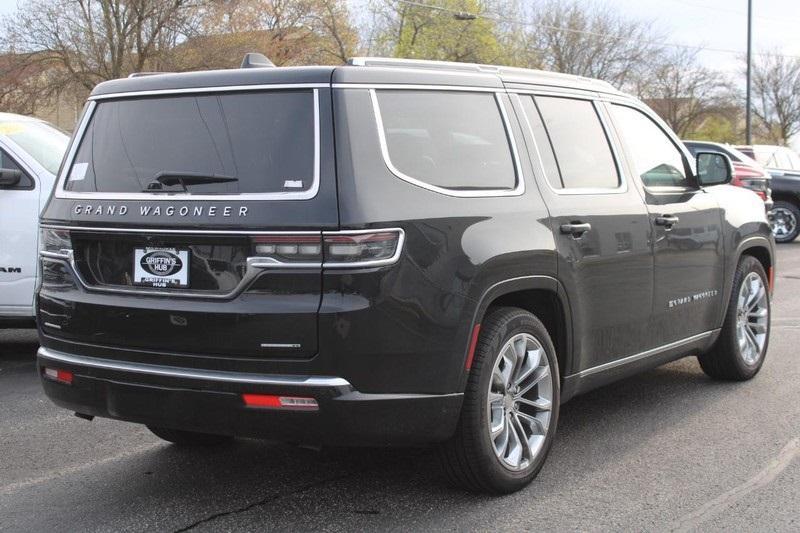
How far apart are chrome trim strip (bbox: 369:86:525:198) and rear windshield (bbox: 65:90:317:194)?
27 centimetres

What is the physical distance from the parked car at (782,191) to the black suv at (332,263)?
14805 millimetres

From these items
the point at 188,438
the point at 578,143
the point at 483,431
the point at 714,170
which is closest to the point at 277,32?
the point at 714,170

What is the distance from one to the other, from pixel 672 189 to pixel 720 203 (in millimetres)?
533

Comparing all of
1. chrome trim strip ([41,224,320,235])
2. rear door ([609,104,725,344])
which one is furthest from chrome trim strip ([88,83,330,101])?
rear door ([609,104,725,344])

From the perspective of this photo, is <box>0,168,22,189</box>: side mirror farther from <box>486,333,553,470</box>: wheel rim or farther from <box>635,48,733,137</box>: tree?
<box>635,48,733,137</box>: tree

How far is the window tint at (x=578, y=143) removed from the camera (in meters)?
4.48

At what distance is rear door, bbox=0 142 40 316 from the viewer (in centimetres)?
670

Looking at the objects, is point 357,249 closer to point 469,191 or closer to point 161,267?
point 469,191

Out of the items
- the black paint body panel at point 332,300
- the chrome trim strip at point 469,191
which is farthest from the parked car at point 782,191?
the black paint body panel at point 332,300

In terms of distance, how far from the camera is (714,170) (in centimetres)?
557

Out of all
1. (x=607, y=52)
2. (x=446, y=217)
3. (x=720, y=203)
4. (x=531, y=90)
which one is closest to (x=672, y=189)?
(x=720, y=203)

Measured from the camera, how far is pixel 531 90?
4445mm

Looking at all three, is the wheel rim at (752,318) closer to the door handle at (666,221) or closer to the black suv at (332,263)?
the door handle at (666,221)

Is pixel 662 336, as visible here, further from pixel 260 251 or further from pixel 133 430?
pixel 133 430
